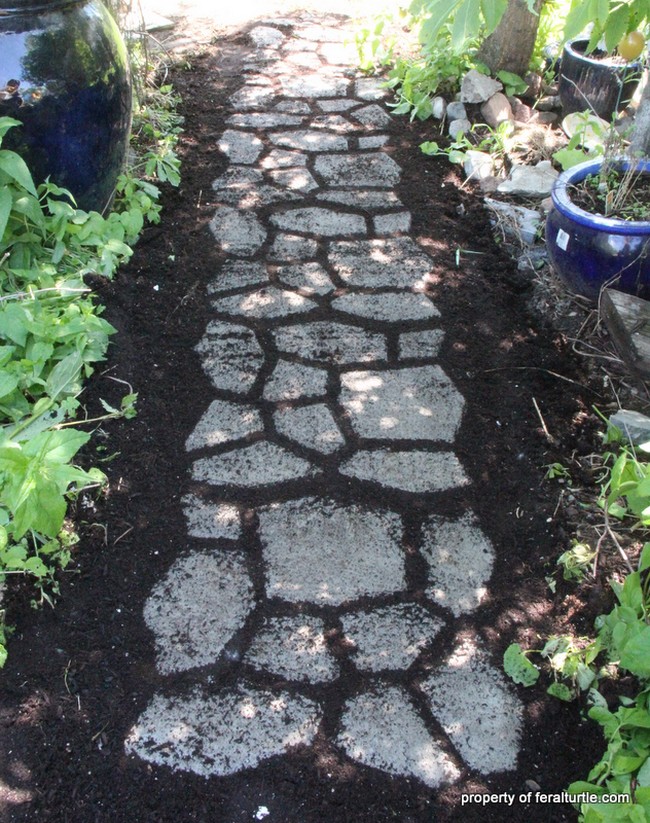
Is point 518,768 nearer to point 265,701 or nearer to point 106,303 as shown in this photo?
point 265,701

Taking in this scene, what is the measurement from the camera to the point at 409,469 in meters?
3.17

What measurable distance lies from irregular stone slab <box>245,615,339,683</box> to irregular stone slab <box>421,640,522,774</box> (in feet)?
1.16

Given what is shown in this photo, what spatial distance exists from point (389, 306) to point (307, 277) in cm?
53

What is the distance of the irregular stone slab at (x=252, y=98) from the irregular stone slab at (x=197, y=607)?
4.40 meters

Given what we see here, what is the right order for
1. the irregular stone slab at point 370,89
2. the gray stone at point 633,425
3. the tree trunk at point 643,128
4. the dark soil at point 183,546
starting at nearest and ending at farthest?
the dark soil at point 183,546, the gray stone at point 633,425, the tree trunk at point 643,128, the irregular stone slab at point 370,89

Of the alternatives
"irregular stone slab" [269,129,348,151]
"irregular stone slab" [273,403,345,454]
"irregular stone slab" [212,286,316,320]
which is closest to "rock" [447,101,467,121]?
"irregular stone slab" [269,129,348,151]

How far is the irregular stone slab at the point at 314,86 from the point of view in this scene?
6219 mm

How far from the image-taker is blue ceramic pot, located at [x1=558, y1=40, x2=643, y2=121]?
5086 mm

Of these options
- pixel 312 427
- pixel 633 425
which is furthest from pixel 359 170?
pixel 633 425

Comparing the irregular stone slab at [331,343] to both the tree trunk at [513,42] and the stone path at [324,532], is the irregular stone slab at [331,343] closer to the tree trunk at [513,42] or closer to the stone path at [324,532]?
the stone path at [324,532]

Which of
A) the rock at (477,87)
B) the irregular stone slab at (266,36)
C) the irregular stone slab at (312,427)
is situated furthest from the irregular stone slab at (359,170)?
the irregular stone slab at (266,36)

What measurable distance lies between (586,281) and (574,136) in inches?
59.1

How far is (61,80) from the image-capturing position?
364 cm

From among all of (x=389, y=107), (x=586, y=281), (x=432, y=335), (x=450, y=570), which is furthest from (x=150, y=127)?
(x=450, y=570)
